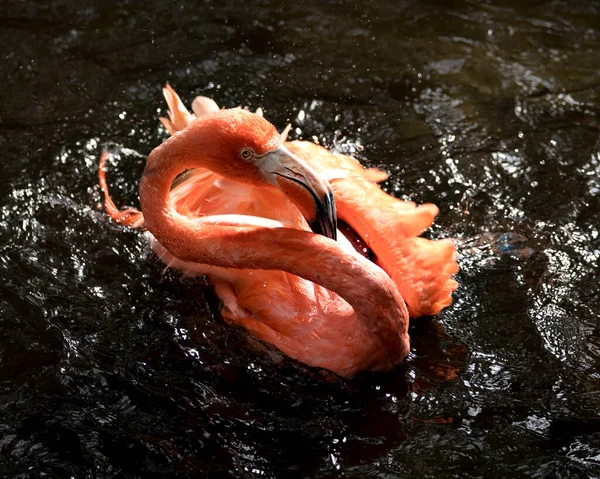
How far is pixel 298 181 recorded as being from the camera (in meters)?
3.27

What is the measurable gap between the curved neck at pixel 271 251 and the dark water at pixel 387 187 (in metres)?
0.45

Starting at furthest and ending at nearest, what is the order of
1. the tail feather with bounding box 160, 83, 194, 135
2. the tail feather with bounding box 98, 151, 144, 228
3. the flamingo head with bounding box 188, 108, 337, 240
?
the tail feather with bounding box 98, 151, 144, 228 → the tail feather with bounding box 160, 83, 194, 135 → the flamingo head with bounding box 188, 108, 337, 240

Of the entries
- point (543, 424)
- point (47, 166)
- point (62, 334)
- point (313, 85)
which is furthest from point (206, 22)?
point (543, 424)

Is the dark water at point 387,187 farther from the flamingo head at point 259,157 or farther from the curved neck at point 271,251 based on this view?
the flamingo head at point 259,157

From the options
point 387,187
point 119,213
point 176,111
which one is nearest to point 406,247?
point 387,187

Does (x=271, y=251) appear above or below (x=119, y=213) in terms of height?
above

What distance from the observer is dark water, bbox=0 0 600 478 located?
3400 mm

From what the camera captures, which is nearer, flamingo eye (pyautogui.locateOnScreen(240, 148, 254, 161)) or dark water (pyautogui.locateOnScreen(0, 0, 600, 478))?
flamingo eye (pyautogui.locateOnScreen(240, 148, 254, 161))

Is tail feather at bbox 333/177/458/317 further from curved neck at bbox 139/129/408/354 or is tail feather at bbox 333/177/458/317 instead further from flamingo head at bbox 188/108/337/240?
flamingo head at bbox 188/108/337/240

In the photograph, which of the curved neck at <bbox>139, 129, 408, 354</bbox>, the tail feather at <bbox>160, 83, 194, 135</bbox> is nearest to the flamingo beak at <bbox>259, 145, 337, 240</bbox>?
the curved neck at <bbox>139, 129, 408, 354</bbox>

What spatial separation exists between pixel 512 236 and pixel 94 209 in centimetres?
250

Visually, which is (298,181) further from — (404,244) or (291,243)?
(404,244)

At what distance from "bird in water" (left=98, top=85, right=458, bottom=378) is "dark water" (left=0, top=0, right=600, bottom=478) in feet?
0.62

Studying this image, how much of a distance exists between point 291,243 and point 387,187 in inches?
66.7
